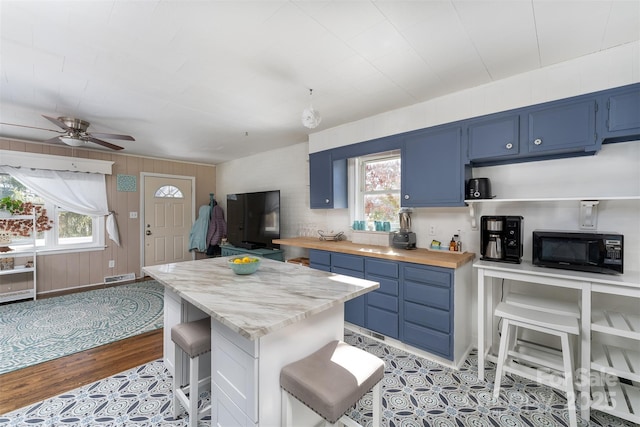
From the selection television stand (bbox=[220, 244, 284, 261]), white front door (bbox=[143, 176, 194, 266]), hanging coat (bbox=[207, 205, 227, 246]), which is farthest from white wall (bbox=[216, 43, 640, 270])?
white front door (bbox=[143, 176, 194, 266])

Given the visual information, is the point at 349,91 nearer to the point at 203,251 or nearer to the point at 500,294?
the point at 500,294

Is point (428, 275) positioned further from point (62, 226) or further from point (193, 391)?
point (62, 226)

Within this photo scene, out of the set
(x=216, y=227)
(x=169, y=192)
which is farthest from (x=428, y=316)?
(x=169, y=192)

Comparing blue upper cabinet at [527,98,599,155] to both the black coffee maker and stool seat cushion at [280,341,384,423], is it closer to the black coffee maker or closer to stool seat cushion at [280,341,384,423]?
the black coffee maker

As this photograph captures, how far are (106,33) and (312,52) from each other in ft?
4.23

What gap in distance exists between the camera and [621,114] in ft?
5.79

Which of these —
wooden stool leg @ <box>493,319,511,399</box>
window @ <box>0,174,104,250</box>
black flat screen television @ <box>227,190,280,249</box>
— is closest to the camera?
wooden stool leg @ <box>493,319,511,399</box>

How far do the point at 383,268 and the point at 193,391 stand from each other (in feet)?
5.92

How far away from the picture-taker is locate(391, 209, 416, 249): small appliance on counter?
9.24ft

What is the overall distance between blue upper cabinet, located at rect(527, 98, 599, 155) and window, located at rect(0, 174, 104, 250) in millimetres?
6236

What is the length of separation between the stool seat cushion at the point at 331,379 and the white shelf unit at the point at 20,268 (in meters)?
4.91

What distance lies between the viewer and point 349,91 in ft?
8.04

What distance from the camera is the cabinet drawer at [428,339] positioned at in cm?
225

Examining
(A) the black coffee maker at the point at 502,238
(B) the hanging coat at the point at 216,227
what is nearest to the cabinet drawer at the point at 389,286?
(A) the black coffee maker at the point at 502,238
